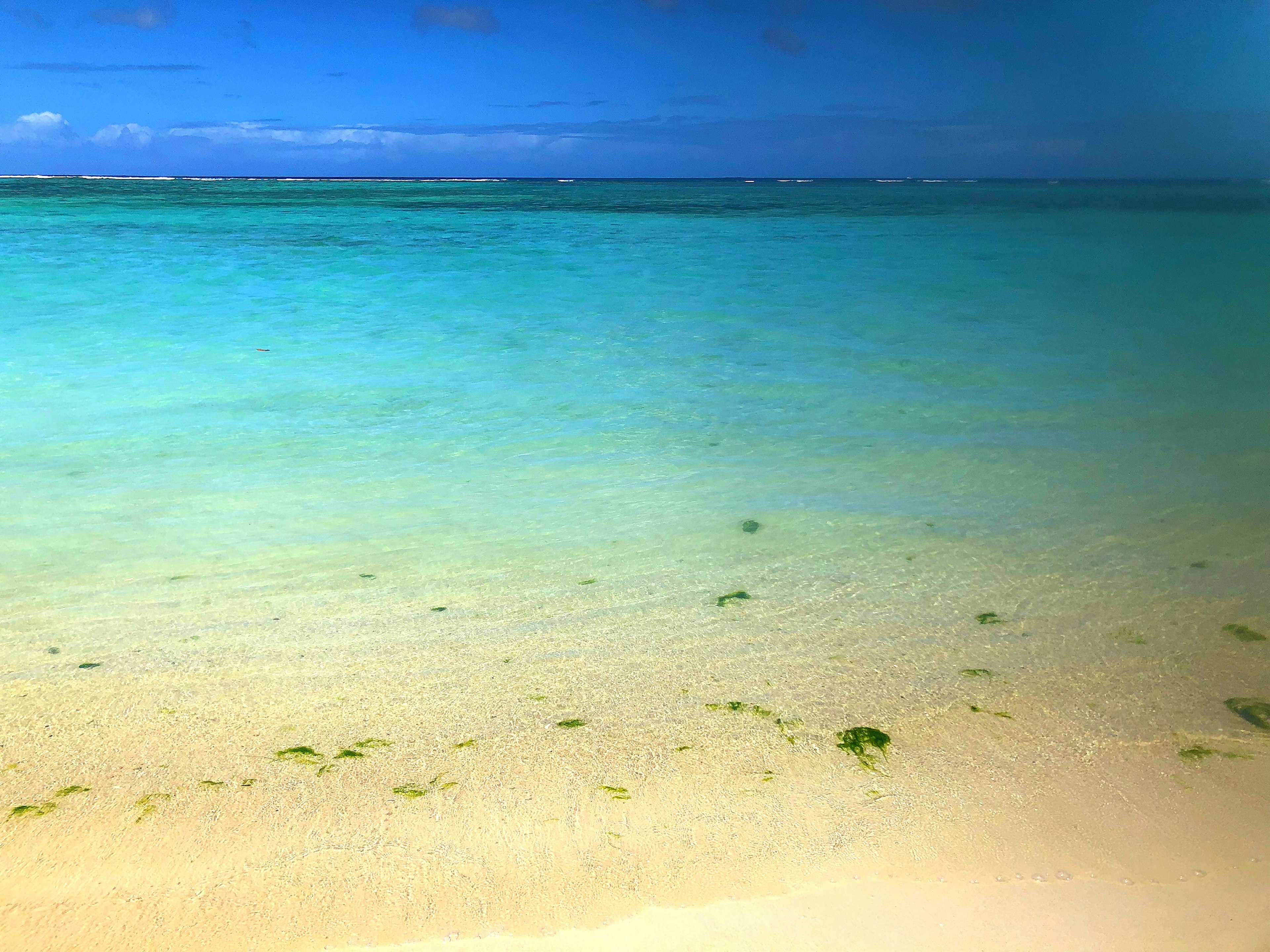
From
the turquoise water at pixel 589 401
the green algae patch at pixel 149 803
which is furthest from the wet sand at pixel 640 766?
the turquoise water at pixel 589 401

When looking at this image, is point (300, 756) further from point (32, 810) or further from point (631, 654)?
point (631, 654)

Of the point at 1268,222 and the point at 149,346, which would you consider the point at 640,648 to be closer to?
the point at 149,346

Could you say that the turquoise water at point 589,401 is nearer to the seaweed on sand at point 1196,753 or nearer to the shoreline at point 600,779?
the shoreline at point 600,779

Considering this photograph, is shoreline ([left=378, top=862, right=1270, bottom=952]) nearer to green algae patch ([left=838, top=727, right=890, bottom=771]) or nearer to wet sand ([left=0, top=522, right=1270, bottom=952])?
wet sand ([left=0, top=522, right=1270, bottom=952])

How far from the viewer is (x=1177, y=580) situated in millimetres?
2773

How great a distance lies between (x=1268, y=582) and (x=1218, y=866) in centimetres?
160

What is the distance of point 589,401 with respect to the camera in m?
5.21

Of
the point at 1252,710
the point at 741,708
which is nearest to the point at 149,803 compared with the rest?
the point at 741,708

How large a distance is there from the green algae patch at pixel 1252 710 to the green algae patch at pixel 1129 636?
0.30 m

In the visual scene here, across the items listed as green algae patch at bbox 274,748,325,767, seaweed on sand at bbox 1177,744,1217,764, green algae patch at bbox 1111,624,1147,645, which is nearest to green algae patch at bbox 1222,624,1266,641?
green algae patch at bbox 1111,624,1147,645

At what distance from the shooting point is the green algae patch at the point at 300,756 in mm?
1824

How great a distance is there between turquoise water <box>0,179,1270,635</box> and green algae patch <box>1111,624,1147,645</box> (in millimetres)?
496

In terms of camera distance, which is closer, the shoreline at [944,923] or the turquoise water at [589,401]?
the shoreline at [944,923]

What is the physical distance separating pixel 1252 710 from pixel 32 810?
8.91 ft
